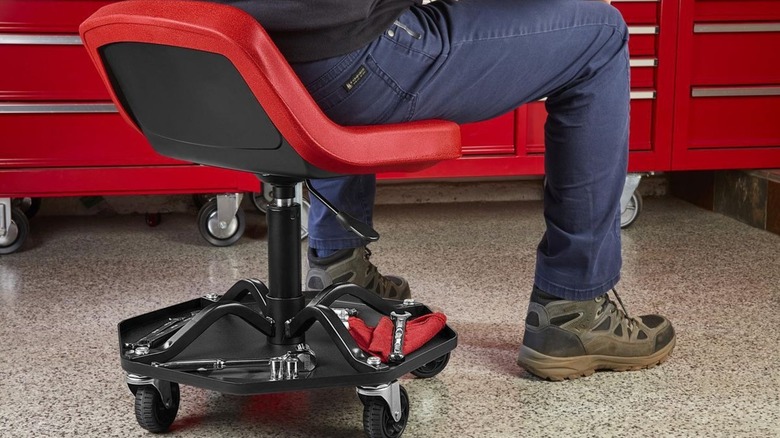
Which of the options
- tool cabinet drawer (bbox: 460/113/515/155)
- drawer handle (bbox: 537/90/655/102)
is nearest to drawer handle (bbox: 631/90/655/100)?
drawer handle (bbox: 537/90/655/102)

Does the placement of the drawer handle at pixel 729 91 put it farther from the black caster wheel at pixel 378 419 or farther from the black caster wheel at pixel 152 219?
the black caster wheel at pixel 378 419

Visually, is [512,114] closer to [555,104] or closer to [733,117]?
[733,117]

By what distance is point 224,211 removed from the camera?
8.38 feet

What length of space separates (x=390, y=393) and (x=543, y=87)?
490mm

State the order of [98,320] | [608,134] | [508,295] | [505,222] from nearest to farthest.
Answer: [608,134] → [98,320] → [508,295] → [505,222]

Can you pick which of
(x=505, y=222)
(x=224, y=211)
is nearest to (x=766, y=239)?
(x=505, y=222)

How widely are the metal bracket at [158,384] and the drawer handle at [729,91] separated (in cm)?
199

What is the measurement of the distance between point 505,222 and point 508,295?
0.83m

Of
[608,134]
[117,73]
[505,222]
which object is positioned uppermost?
[117,73]

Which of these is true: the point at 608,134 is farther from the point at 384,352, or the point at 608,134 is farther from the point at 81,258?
the point at 81,258

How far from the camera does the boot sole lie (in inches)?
58.2

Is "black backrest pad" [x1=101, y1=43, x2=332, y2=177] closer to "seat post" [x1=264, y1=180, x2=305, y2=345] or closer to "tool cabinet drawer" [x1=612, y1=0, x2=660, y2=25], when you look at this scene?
"seat post" [x1=264, y1=180, x2=305, y2=345]

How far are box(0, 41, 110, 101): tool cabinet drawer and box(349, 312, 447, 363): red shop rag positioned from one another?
1.41 m

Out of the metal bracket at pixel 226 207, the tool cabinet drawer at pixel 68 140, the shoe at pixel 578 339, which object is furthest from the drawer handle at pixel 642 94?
the shoe at pixel 578 339
